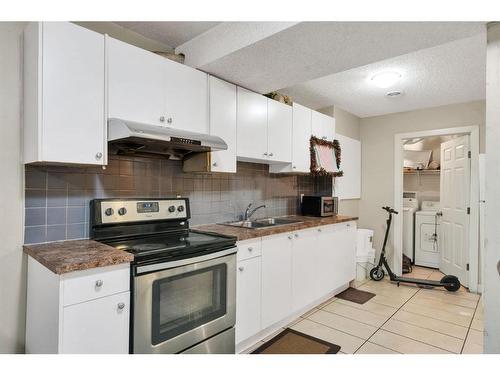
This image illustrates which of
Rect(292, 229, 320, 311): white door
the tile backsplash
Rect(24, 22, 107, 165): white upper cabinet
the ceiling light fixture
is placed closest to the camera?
Rect(24, 22, 107, 165): white upper cabinet

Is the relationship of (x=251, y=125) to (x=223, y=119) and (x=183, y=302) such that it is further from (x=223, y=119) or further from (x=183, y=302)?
(x=183, y=302)

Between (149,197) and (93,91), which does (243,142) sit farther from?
(93,91)

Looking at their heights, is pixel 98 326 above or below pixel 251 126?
below

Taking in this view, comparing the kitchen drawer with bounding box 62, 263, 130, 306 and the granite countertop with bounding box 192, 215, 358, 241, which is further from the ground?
the granite countertop with bounding box 192, 215, 358, 241

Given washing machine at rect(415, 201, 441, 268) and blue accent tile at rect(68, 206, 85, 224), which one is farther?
washing machine at rect(415, 201, 441, 268)

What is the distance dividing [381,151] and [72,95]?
403 centimetres

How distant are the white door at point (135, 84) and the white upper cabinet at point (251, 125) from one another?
2.42ft

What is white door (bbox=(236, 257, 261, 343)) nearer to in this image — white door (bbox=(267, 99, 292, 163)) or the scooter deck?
white door (bbox=(267, 99, 292, 163))

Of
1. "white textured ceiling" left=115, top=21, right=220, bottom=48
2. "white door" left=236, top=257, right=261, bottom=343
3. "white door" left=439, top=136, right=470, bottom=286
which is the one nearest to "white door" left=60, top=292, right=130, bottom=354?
"white door" left=236, top=257, right=261, bottom=343

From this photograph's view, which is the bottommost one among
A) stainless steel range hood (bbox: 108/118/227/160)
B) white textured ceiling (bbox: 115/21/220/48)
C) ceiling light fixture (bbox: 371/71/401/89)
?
stainless steel range hood (bbox: 108/118/227/160)

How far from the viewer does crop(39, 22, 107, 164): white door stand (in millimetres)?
1503

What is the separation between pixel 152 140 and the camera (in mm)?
1733

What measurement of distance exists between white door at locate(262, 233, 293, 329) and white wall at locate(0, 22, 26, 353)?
1582mm

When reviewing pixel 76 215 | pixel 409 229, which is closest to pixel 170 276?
pixel 76 215
